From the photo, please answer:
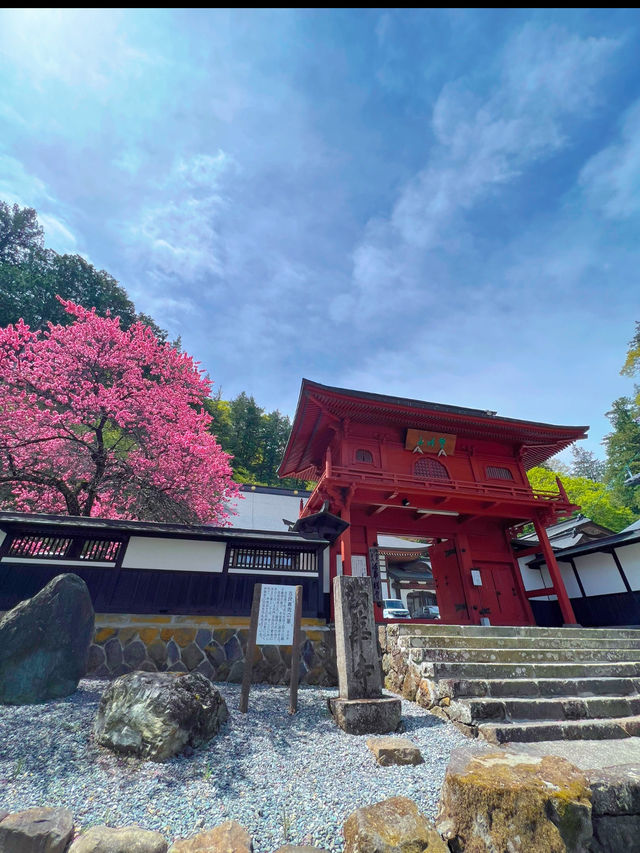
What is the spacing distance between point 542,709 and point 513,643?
257 centimetres

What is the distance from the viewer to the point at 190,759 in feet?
13.2

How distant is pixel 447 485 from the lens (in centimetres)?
1380

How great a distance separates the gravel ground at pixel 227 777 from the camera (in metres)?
3.00

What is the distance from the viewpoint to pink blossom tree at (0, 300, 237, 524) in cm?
1189

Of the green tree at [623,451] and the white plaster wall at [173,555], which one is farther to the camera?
the green tree at [623,451]

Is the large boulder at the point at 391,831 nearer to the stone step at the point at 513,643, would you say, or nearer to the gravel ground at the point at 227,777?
the gravel ground at the point at 227,777

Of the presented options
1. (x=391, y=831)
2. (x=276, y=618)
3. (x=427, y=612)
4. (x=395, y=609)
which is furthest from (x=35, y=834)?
(x=427, y=612)

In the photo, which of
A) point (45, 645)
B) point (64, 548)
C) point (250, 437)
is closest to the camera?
point (45, 645)

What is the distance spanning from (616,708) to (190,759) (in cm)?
630

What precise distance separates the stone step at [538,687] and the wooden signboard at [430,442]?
9.50 metres

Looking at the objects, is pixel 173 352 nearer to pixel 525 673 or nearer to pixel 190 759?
pixel 190 759

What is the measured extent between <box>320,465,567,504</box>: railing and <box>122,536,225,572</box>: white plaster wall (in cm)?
472

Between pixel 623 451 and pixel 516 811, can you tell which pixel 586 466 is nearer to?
pixel 623 451

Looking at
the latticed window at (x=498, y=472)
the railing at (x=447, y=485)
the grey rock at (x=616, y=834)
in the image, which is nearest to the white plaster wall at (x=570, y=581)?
the railing at (x=447, y=485)
